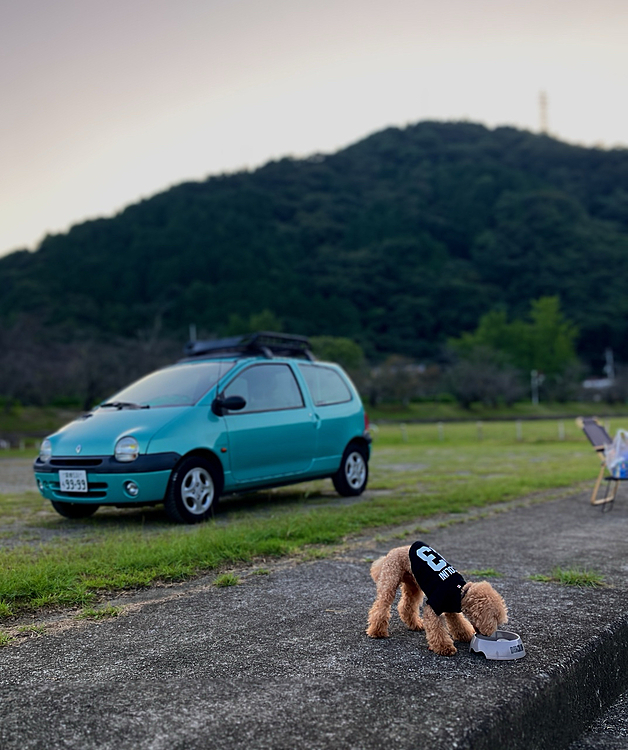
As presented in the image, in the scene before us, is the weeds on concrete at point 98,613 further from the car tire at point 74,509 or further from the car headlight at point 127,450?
the car tire at point 74,509

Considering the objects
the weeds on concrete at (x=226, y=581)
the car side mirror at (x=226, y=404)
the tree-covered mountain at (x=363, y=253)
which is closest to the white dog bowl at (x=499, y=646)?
the weeds on concrete at (x=226, y=581)

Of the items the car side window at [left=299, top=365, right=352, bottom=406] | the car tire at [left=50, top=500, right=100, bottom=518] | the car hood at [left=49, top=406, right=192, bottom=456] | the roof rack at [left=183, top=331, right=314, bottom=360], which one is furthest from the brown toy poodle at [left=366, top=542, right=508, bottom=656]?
the car side window at [left=299, top=365, right=352, bottom=406]

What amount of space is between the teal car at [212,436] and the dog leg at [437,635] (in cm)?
391

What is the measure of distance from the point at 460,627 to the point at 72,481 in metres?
4.48

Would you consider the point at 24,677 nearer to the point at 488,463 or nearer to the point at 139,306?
the point at 488,463

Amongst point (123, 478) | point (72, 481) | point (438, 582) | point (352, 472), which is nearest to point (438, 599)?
point (438, 582)

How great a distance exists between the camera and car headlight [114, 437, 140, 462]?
6410 mm

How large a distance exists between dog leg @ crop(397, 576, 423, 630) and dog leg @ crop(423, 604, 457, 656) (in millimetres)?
281

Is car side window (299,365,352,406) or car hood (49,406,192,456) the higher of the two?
car side window (299,365,352,406)

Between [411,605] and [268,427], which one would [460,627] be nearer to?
[411,605]

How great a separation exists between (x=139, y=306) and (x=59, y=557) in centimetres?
8259

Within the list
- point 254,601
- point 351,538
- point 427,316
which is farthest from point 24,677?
point 427,316

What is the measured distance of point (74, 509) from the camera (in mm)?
7141

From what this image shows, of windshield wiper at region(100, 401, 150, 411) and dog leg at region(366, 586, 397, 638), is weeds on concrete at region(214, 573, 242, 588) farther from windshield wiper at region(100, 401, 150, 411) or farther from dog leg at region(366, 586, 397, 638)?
windshield wiper at region(100, 401, 150, 411)
